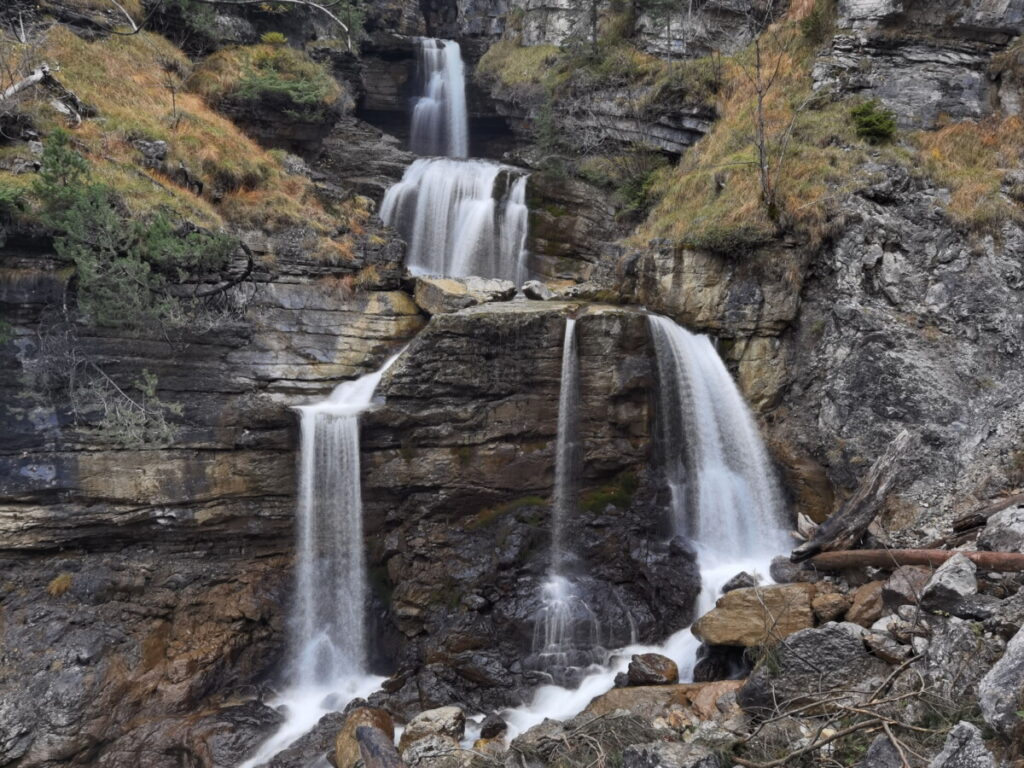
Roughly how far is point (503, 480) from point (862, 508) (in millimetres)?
5599

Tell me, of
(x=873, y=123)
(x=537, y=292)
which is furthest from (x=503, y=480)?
(x=873, y=123)

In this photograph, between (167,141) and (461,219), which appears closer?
(167,141)

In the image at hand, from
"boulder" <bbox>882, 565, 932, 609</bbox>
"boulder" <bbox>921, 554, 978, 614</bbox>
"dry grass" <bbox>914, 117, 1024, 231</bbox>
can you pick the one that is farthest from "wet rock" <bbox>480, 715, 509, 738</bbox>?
"dry grass" <bbox>914, 117, 1024, 231</bbox>

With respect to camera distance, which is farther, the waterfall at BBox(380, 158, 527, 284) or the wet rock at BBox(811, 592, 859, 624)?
the waterfall at BBox(380, 158, 527, 284)

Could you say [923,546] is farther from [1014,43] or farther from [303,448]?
[1014,43]

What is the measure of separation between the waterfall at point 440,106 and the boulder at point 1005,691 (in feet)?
64.6

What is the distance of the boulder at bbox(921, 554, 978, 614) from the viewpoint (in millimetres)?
5996

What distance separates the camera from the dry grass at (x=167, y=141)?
11.9m

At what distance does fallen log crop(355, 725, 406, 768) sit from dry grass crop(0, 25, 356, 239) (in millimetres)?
9060

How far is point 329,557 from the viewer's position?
11.0 m

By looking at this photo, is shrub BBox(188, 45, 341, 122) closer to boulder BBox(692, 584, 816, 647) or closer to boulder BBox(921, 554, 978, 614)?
boulder BBox(692, 584, 816, 647)

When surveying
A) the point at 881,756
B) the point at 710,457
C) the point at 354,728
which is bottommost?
the point at 354,728

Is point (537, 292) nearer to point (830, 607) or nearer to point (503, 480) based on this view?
point (503, 480)

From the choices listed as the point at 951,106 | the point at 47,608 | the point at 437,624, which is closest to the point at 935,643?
the point at 437,624
